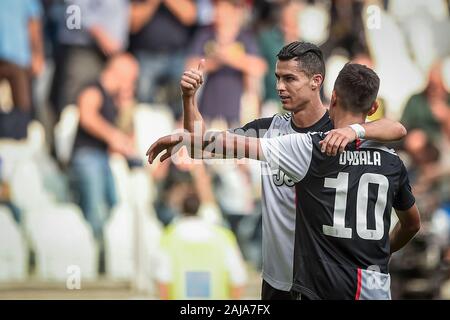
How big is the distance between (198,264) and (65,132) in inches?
150

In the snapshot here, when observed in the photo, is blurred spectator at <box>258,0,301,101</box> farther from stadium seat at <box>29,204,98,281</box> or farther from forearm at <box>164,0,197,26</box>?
stadium seat at <box>29,204,98,281</box>

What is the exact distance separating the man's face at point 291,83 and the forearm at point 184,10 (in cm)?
667

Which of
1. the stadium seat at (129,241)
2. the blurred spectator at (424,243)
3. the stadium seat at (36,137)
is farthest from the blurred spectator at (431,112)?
the stadium seat at (36,137)

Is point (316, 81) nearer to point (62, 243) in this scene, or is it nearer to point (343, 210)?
point (343, 210)

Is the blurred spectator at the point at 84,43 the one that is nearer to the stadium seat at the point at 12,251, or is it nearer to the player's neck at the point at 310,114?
the stadium seat at the point at 12,251

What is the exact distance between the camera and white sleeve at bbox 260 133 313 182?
540 centimetres

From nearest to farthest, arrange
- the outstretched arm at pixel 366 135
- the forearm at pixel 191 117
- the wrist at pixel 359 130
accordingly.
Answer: the outstretched arm at pixel 366 135 < the wrist at pixel 359 130 < the forearm at pixel 191 117

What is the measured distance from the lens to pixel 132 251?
11.9 metres

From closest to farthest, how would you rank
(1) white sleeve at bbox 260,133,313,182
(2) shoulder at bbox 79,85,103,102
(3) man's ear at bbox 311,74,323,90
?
(1) white sleeve at bbox 260,133,313,182
(3) man's ear at bbox 311,74,323,90
(2) shoulder at bbox 79,85,103,102

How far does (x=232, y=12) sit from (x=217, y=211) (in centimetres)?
239

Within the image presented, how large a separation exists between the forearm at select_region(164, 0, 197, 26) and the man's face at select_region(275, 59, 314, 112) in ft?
21.9

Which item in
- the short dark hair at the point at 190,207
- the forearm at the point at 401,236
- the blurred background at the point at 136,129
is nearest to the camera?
the forearm at the point at 401,236

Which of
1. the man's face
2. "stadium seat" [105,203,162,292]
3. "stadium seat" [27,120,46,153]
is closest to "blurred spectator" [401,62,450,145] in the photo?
"stadium seat" [105,203,162,292]

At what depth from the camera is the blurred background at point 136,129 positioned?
1173 centimetres
